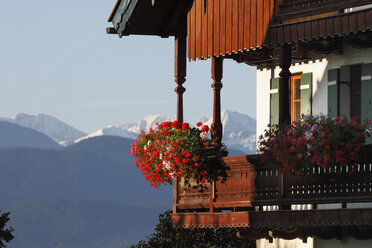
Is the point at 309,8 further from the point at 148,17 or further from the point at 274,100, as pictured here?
the point at 148,17

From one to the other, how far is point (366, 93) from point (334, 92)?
3.75 ft

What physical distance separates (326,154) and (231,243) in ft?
34.3

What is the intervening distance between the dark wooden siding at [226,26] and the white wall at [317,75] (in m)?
2.81

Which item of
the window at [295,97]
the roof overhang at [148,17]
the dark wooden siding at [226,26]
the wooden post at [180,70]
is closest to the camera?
the dark wooden siding at [226,26]

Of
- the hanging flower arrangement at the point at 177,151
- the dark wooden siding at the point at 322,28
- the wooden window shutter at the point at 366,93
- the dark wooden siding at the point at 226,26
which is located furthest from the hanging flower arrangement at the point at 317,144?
the wooden window shutter at the point at 366,93

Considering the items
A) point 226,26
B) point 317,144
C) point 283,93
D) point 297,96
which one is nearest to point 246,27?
point 226,26

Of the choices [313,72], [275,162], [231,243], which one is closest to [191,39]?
[313,72]

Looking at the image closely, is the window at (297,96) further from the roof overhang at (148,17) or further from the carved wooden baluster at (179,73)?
the roof overhang at (148,17)

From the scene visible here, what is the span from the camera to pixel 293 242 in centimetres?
2459

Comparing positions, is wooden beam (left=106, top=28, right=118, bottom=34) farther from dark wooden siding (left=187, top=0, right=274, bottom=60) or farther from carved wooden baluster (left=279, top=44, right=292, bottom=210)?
carved wooden baluster (left=279, top=44, right=292, bottom=210)

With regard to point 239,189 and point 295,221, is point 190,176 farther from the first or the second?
point 295,221

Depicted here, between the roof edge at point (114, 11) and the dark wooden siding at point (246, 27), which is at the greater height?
the roof edge at point (114, 11)

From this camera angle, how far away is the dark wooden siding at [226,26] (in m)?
21.2

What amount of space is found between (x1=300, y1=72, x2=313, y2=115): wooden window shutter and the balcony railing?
3.05m
